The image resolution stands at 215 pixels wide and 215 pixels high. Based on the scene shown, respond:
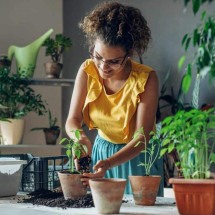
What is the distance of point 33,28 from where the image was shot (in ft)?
16.8

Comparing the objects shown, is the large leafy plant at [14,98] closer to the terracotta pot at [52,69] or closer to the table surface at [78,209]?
the terracotta pot at [52,69]

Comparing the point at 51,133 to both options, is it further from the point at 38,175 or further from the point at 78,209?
the point at 78,209

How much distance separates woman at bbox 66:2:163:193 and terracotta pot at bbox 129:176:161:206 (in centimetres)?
29

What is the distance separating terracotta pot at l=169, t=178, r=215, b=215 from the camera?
1626 mm

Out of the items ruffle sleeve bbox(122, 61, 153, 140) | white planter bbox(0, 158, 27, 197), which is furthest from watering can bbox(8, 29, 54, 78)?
white planter bbox(0, 158, 27, 197)

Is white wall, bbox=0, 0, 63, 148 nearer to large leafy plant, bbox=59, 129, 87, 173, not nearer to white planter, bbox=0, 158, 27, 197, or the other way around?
white planter, bbox=0, 158, 27, 197

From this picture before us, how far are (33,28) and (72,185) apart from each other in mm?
3363

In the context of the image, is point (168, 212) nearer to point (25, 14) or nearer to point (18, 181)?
point (18, 181)

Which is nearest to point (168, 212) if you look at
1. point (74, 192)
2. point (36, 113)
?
point (74, 192)

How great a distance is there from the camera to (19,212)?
172 cm

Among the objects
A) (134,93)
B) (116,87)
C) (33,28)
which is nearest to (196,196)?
(134,93)

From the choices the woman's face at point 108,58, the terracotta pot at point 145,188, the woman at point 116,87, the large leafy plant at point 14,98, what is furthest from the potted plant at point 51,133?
the terracotta pot at point 145,188

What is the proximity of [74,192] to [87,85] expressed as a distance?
72 cm

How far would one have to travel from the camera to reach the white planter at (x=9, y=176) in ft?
6.88
